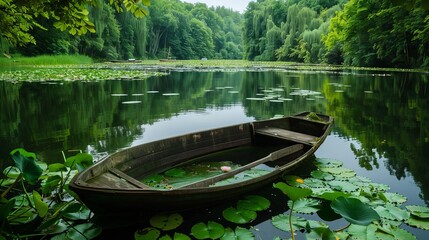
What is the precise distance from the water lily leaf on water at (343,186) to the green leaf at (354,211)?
62.0 inches

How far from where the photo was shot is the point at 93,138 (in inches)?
235

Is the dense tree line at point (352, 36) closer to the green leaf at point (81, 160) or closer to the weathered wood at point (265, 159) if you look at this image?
the weathered wood at point (265, 159)

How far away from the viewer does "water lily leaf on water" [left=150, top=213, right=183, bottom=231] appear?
283cm

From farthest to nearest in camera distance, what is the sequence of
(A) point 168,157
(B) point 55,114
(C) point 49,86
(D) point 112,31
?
(D) point 112,31
(C) point 49,86
(B) point 55,114
(A) point 168,157

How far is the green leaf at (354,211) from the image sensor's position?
2100 mm

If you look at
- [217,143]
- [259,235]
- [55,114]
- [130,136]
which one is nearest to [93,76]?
[55,114]

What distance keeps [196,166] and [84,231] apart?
6.53ft

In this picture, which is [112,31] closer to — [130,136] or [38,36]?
[38,36]

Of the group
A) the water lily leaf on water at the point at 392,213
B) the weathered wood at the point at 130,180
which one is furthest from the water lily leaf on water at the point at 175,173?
the water lily leaf on water at the point at 392,213

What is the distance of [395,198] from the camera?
11.5ft

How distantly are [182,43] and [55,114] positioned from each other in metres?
60.1

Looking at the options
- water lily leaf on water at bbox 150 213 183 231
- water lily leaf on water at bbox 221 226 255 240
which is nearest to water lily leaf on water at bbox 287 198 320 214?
water lily leaf on water at bbox 221 226 255 240

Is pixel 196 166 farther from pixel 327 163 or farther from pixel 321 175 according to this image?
pixel 327 163

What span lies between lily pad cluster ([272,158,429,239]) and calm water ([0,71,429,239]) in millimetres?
206
